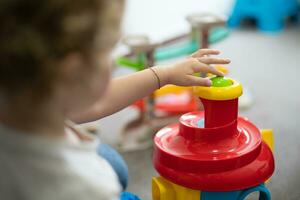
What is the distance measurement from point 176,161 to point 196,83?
0.46 ft

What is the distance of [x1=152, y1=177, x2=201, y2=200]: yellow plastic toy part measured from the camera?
32.4 inches

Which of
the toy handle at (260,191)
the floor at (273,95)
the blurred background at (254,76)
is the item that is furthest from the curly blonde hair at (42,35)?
the floor at (273,95)

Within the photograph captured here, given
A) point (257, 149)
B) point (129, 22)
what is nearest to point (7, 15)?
point (257, 149)

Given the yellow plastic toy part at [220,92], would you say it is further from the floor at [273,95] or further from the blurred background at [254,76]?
the floor at [273,95]

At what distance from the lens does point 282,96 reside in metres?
1.60

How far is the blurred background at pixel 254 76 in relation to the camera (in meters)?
1.20

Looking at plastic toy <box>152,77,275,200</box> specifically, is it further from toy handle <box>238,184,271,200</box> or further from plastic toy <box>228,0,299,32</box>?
plastic toy <box>228,0,299,32</box>

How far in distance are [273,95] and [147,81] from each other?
3.03 ft

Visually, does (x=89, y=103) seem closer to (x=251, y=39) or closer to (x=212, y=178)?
(x=212, y=178)

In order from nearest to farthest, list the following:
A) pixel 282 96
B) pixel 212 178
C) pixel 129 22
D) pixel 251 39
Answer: pixel 212 178 → pixel 282 96 → pixel 129 22 → pixel 251 39

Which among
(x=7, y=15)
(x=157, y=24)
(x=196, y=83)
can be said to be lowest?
(x=157, y=24)

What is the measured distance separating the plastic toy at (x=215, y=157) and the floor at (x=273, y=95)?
0.85 feet

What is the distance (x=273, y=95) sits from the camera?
63.9 inches

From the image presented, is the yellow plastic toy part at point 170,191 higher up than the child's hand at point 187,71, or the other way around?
the child's hand at point 187,71
